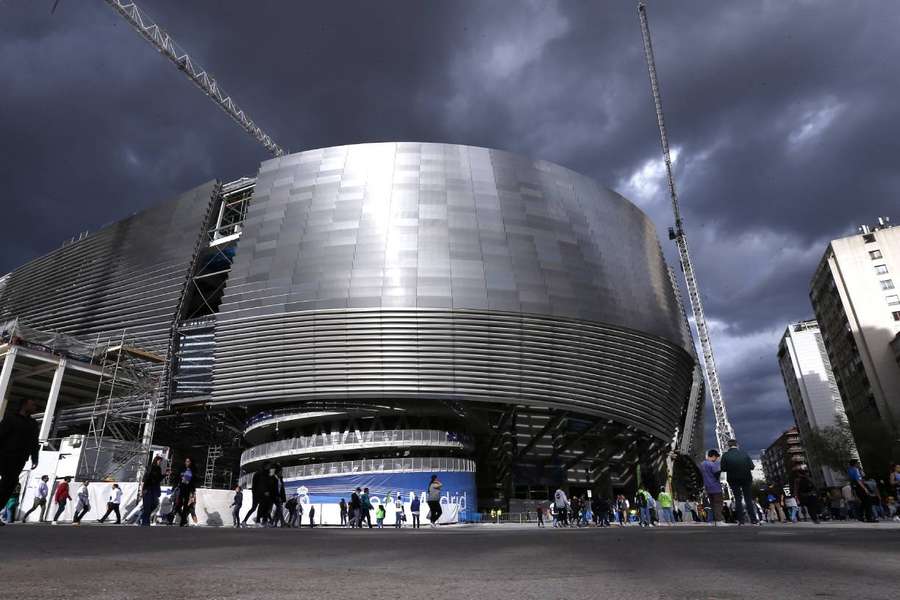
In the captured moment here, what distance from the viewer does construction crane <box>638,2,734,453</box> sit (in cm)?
8800

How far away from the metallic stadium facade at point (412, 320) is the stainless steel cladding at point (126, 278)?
0.20 meters

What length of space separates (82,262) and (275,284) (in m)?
23.4

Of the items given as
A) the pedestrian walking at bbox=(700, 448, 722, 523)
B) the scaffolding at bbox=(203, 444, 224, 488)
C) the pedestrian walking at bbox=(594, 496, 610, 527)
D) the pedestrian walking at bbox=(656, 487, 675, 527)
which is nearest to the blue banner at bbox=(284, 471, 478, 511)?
the pedestrian walking at bbox=(594, 496, 610, 527)

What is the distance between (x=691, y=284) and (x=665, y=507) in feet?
281

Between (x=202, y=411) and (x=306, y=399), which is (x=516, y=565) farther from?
(x=202, y=411)

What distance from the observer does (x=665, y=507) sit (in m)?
22.7

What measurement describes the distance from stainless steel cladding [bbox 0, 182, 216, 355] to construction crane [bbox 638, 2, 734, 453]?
7220cm

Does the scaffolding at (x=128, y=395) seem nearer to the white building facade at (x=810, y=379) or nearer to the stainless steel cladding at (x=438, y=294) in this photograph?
the stainless steel cladding at (x=438, y=294)

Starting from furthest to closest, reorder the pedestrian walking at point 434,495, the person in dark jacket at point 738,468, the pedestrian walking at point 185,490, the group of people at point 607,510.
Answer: the group of people at point 607,510 → the pedestrian walking at point 185,490 → the pedestrian walking at point 434,495 → the person in dark jacket at point 738,468

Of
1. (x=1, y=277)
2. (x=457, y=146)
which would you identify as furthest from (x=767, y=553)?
(x=1, y=277)

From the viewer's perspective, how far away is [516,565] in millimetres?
4105

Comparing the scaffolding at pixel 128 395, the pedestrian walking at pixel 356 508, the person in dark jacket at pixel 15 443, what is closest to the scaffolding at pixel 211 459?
the scaffolding at pixel 128 395

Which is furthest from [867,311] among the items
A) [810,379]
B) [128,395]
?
[128,395]

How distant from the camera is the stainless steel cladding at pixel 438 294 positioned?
107 feet
